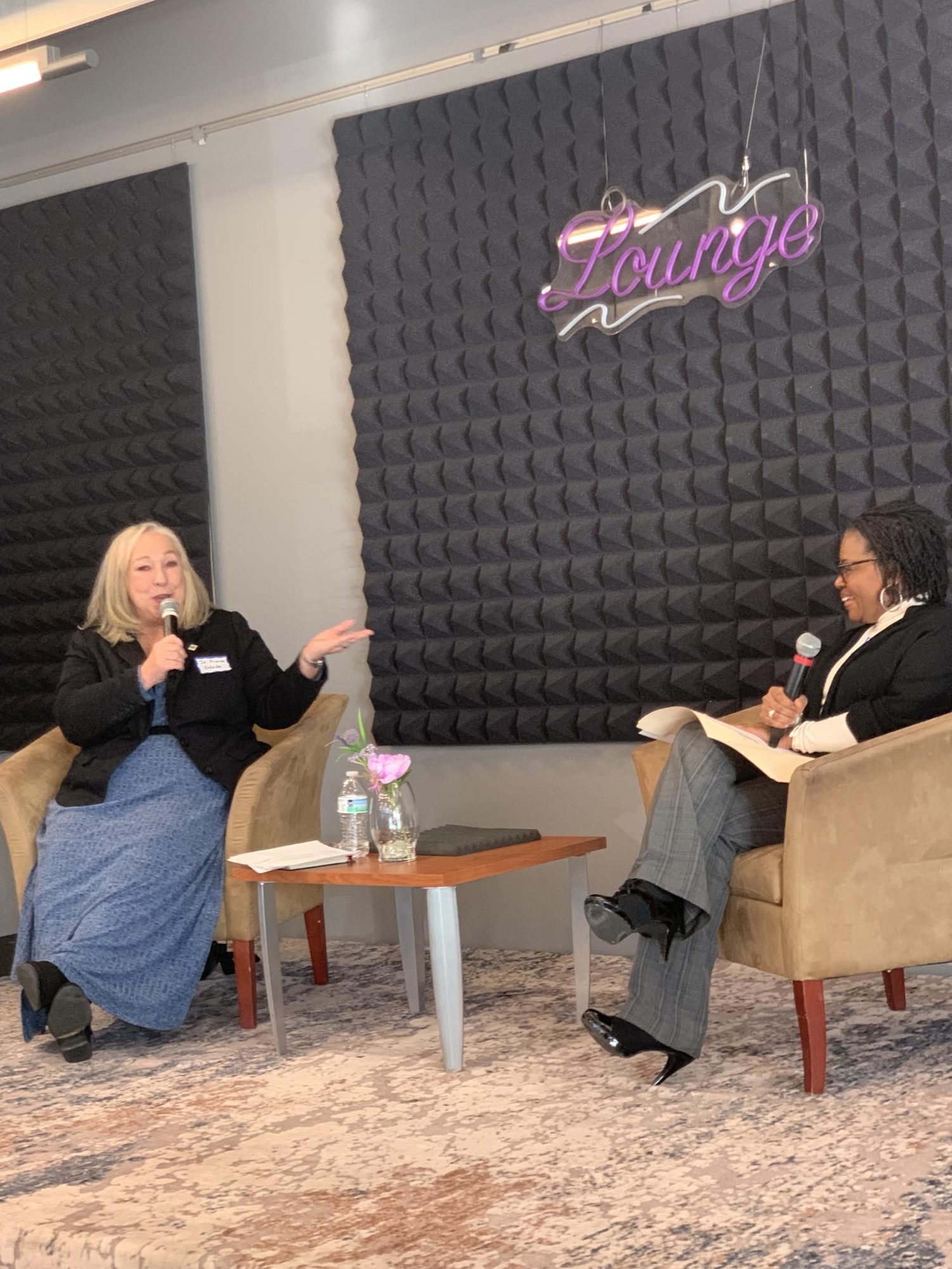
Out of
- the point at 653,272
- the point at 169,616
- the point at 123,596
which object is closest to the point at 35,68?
the point at 123,596

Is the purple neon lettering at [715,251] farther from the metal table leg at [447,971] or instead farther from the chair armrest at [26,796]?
the chair armrest at [26,796]

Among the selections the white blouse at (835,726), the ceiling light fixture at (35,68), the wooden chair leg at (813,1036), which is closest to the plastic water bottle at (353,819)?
the white blouse at (835,726)

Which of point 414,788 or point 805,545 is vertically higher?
point 805,545

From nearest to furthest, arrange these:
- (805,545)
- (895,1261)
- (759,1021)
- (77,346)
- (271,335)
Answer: (895,1261) < (759,1021) < (805,545) < (271,335) < (77,346)

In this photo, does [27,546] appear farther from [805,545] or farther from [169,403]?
[805,545]

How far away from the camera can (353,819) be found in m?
3.79

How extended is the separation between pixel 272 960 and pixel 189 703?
0.84m

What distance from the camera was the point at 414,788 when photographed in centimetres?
484

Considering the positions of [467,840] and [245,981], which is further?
[245,981]

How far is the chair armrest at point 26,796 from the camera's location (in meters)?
4.04

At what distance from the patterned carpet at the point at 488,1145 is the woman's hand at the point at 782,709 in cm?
76

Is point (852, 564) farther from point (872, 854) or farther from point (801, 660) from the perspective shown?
point (872, 854)

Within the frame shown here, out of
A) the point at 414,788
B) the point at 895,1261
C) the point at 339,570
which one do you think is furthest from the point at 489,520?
the point at 895,1261

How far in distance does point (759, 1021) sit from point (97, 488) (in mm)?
3203
